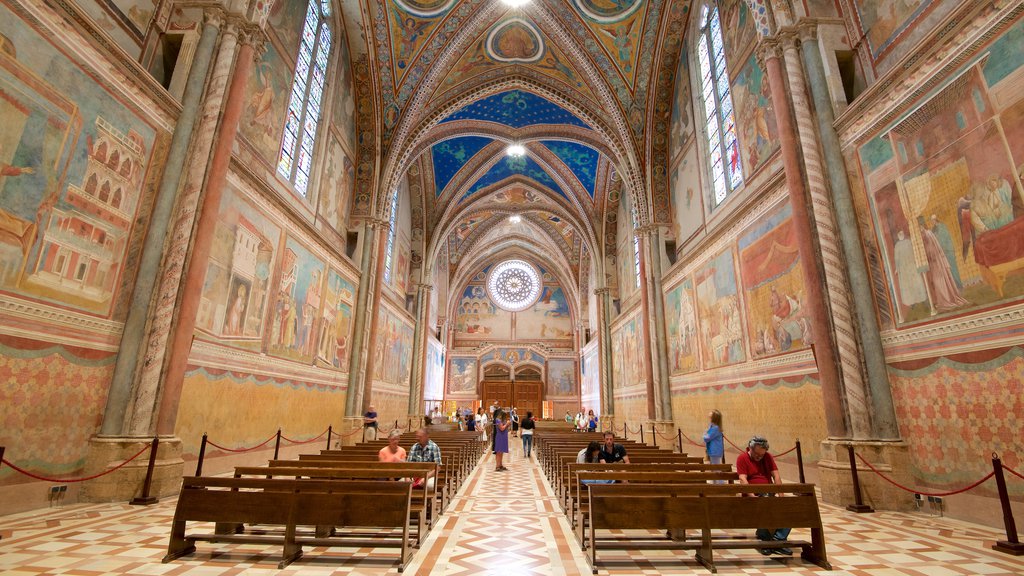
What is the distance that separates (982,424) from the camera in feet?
16.7

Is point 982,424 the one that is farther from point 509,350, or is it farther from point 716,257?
point 509,350

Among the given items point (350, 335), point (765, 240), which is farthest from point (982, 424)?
point (350, 335)

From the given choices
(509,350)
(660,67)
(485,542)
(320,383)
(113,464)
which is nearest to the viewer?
(485,542)

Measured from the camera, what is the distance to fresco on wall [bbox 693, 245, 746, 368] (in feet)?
33.7

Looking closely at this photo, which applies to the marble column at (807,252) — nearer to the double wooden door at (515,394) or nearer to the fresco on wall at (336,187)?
the fresco on wall at (336,187)

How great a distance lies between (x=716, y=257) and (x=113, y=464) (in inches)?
465

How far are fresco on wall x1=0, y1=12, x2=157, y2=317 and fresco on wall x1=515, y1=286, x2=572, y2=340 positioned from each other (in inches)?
1104

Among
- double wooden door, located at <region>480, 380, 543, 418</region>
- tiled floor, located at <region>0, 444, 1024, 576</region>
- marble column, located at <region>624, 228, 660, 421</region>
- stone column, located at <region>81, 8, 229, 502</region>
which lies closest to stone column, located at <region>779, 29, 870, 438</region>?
tiled floor, located at <region>0, 444, 1024, 576</region>

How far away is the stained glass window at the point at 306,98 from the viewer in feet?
35.8

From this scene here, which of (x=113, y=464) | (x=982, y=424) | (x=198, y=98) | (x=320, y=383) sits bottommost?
(x=113, y=464)

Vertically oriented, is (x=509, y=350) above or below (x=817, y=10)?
below

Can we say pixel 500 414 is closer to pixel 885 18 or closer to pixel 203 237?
pixel 203 237

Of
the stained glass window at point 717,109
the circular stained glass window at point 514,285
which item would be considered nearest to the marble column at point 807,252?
the stained glass window at point 717,109

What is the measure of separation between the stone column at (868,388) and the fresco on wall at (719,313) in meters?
3.46
